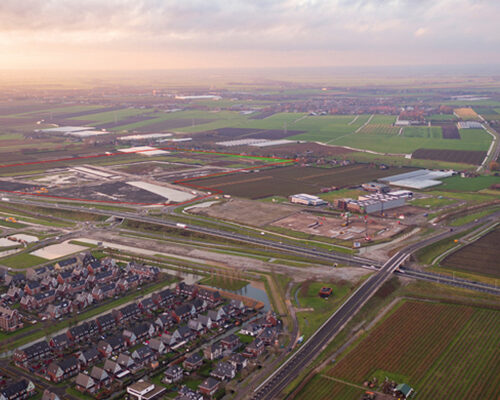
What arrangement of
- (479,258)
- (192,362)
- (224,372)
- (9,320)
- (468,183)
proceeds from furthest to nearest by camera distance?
(468,183) → (479,258) → (9,320) → (192,362) → (224,372)

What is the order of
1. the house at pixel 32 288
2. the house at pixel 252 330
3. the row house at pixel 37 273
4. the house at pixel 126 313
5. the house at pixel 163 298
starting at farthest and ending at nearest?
the row house at pixel 37 273
the house at pixel 32 288
the house at pixel 163 298
the house at pixel 126 313
the house at pixel 252 330

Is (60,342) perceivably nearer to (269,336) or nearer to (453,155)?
(269,336)

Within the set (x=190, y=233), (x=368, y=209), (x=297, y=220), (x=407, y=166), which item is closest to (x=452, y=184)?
(x=407, y=166)

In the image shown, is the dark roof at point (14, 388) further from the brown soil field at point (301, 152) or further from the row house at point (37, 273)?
the brown soil field at point (301, 152)

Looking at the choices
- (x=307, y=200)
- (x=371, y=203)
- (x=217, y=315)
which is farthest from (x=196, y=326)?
(x=371, y=203)

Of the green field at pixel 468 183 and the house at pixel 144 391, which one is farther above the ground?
the green field at pixel 468 183

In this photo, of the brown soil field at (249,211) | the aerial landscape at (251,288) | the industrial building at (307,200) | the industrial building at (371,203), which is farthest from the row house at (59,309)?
the industrial building at (371,203)

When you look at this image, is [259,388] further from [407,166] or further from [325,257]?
[407,166]
